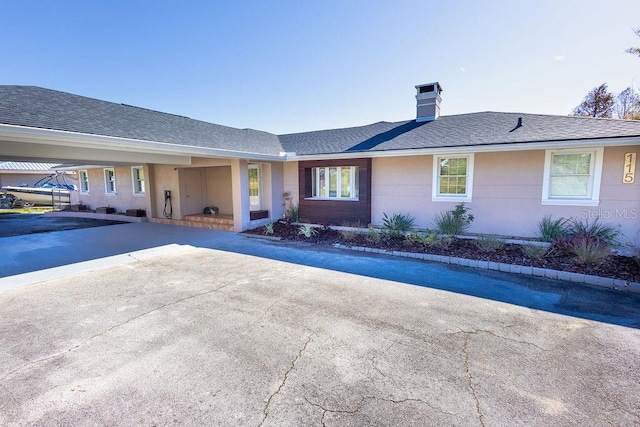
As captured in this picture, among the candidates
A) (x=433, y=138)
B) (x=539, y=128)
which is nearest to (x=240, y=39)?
(x=433, y=138)

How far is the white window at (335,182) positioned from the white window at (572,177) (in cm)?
594

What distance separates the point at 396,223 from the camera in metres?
9.62

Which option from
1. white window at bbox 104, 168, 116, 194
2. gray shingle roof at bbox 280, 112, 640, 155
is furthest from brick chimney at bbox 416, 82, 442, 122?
white window at bbox 104, 168, 116, 194

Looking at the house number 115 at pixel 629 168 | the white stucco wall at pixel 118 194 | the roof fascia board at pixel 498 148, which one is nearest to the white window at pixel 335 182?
the roof fascia board at pixel 498 148

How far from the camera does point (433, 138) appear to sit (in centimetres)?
976

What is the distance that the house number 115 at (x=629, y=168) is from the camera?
Result: 740 cm

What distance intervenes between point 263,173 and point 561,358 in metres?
11.0

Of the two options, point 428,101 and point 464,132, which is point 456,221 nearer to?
point 464,132

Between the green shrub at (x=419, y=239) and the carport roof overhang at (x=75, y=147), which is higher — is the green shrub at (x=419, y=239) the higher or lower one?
the lower one

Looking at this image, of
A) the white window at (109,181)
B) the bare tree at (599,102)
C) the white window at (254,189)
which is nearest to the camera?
the white window at (254,189)

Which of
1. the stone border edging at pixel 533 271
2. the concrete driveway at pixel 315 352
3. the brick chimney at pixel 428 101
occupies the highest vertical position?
the brick chimney at pixel 428 101

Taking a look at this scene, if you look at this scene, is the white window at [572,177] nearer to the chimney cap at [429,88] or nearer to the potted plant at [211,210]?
the chimney cap at [429,88]

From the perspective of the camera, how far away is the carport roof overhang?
5.86 m

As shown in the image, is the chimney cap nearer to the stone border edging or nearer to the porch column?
the stone border edging
